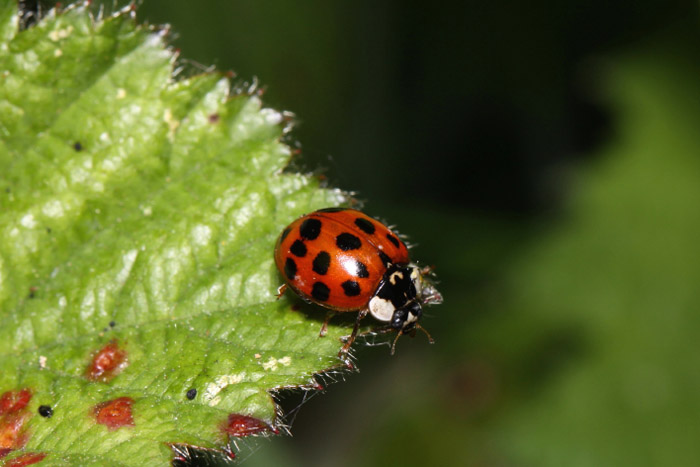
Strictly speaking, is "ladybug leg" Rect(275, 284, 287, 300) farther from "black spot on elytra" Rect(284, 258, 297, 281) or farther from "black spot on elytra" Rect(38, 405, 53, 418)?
"black spot on elytra" Rect(38, 405, 53, 418)

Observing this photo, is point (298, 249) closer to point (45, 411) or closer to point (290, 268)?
point (290, 268)

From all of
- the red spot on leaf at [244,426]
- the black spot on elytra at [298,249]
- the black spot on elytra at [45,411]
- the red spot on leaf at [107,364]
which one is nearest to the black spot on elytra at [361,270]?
the black spot on elytra at [298,249]

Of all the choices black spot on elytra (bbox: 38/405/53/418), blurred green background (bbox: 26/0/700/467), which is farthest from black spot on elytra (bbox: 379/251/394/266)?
blurred green background (bbox: 26/0/700/467)

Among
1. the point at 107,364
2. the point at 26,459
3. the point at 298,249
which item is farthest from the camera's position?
the point at 298,249

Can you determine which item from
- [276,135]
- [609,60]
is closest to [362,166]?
[609,60]

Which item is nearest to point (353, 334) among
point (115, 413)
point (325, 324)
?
point (325, 324)

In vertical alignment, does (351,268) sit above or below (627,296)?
above
